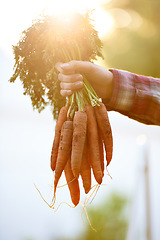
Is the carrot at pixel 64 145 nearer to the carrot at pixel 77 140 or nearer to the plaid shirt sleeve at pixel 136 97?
the carrot at pixel 77 140

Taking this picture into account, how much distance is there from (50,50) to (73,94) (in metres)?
0.20

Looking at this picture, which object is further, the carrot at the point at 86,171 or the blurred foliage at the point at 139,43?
the blurred foliage at the point at 139,43

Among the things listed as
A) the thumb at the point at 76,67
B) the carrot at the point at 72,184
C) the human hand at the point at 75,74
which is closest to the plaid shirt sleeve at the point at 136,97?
the human hand at the point at 75,74

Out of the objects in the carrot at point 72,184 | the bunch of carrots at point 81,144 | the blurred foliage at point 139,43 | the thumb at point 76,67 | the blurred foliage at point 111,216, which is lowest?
the blurred foliage at point 111,216

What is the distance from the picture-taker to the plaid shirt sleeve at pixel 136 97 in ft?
5.28

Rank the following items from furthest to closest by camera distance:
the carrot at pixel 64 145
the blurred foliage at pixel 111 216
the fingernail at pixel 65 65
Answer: the blurred foliage at pixel 111 216 → the carrot at pixel 64 145 → the fingernail at pixel 65 65

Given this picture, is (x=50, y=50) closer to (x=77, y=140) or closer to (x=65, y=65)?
(x=65, y=65)

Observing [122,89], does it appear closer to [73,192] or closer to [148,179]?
[73,192]

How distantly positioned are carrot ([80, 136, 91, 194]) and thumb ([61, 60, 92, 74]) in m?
0.34

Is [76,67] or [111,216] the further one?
[111,216]

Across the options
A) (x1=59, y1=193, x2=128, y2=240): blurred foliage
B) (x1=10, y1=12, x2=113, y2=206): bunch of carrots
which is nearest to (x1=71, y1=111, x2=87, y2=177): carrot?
(x1=10, y1=12, x2=113, y2=206): bunch of carrots

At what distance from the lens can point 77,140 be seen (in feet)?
4.66

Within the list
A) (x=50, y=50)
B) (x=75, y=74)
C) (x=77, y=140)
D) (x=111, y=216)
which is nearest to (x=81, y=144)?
(x=77, y=140)

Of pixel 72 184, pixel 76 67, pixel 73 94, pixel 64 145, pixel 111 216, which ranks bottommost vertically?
pixel 111 216
